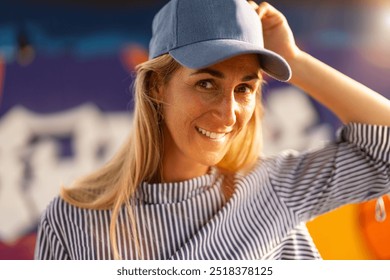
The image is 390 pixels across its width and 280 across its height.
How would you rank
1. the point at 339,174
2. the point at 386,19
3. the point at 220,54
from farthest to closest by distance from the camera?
1. the point at 386,19
2. the point at 339,174
3. the point at 220,54

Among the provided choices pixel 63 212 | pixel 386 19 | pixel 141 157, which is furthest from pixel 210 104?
pixel 386 19

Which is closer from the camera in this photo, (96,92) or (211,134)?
(211,134)

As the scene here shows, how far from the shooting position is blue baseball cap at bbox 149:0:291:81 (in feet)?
2.57

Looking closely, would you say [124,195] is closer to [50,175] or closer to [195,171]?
[195,171]

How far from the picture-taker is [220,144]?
86 centimetres

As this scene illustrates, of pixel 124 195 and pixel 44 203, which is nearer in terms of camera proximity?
pixel 124 195

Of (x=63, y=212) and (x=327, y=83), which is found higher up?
(x=327, y=83)

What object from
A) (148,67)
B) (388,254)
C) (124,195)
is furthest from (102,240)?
(388,254)

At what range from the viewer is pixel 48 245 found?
0.94m

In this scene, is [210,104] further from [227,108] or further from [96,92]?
A: [96,92]

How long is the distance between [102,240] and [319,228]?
0.44 m

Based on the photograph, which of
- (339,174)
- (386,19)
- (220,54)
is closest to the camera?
(220,54)

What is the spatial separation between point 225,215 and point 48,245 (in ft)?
1.11

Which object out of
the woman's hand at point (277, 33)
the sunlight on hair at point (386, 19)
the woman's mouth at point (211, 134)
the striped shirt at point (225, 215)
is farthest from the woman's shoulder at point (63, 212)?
the sunlight on hair at point (386, 19)
